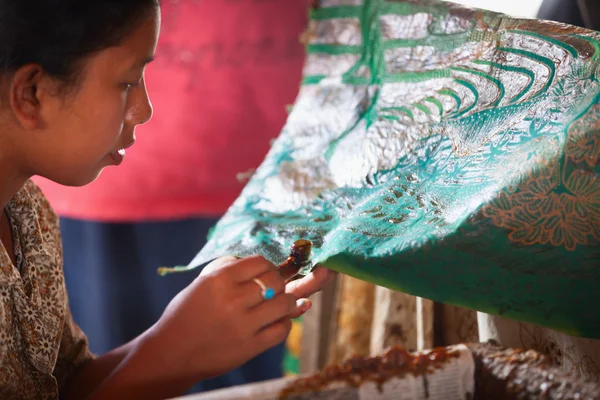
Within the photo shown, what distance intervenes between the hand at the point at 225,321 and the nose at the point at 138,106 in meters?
0.24

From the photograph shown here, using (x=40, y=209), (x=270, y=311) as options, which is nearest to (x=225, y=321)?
(x=270, y=311)

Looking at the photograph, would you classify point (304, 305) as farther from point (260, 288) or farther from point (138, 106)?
point (138, 106)

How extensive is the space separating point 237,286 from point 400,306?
0.52 m

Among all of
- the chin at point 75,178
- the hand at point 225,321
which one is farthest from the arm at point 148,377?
the chin at point 75,178

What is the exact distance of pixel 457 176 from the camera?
77 cm

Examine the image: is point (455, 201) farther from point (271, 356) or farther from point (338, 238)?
point (271, 356)

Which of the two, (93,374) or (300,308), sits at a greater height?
(300,308)

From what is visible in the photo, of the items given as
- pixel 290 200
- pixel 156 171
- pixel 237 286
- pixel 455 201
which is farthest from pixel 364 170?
pixel 156 171

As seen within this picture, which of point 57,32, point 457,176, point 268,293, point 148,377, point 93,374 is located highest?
point 57,32

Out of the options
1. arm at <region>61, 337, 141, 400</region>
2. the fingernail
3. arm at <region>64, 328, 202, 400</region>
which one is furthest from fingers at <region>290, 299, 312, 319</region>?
arm at <region>61, 337, 141, 400</region>

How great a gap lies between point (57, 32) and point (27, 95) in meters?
0.09

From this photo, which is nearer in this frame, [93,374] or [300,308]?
[300,308]

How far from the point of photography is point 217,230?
1.05 m

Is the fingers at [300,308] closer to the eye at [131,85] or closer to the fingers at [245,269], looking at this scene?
the fingers at [245,269]
